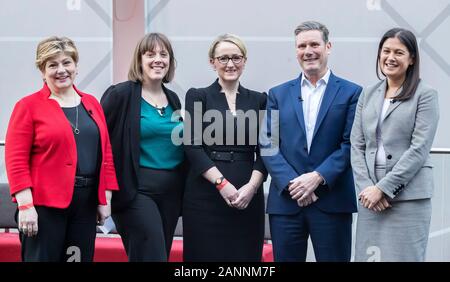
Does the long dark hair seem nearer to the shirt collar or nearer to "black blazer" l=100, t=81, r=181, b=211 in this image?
the shirt collar

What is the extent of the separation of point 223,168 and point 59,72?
989mm

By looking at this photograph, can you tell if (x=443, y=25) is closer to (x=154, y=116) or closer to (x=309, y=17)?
(x=309, y=17)

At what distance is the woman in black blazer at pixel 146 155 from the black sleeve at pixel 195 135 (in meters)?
0.06

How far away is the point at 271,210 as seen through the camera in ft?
14.9

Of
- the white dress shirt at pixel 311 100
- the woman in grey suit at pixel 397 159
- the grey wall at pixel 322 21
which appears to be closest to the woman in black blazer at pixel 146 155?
the white dress shirt at pixel 311 100

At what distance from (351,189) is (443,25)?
151cm

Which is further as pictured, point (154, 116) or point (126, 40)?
point (126, 40)

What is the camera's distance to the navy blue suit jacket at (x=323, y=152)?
4.46m

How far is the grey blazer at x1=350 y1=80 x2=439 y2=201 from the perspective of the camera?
13.8ft

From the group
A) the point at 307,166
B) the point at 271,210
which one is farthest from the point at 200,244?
the point at 307,166

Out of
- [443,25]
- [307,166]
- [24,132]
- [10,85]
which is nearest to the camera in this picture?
[24,132]

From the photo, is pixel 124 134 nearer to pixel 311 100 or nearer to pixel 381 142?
pixel 311 100

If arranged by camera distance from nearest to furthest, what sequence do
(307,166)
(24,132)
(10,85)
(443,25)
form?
(24,132), (307,166), (443,25), (10,85)

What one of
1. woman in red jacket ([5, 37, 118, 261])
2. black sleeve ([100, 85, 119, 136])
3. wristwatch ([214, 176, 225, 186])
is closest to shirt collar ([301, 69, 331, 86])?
wristwatch ([214, 176, 225, 186])
